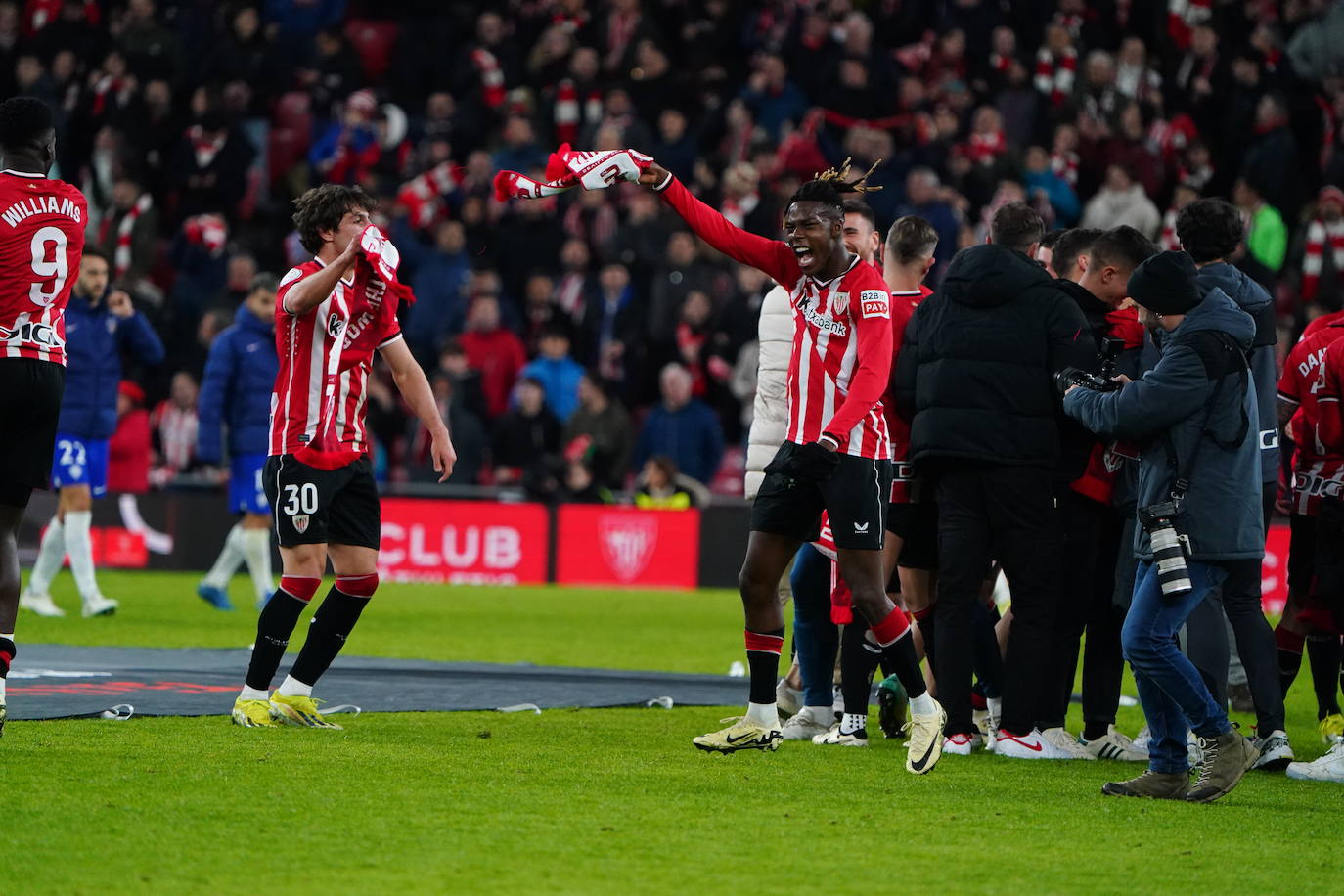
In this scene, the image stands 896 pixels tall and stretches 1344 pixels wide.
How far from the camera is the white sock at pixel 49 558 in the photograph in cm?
1334

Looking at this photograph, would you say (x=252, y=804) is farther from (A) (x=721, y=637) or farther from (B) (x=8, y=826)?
(A) (x=721, y=637)

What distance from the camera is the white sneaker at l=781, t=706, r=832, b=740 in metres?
8.06

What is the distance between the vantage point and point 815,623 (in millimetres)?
8133

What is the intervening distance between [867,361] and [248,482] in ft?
24.9

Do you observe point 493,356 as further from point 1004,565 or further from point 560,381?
point 1004,565

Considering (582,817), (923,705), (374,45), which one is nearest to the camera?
(582,817)

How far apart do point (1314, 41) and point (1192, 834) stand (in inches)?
656

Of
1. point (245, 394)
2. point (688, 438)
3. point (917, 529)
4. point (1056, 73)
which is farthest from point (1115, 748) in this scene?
point (1056, 73)

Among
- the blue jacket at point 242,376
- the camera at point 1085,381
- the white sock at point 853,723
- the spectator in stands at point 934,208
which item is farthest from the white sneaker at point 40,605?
the spectator in stands at point 934,208

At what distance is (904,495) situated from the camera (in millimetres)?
8000

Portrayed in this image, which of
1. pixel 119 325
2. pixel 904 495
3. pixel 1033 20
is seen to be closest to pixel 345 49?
pixel 1033 20

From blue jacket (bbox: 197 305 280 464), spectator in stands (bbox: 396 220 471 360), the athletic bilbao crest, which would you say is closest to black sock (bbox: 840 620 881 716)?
blue jacket (bbox: 197 305 280 464)

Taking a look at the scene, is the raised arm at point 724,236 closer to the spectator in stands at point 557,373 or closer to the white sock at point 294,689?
the white sock at point 294,689

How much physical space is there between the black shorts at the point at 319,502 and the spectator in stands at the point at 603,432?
1122cm
